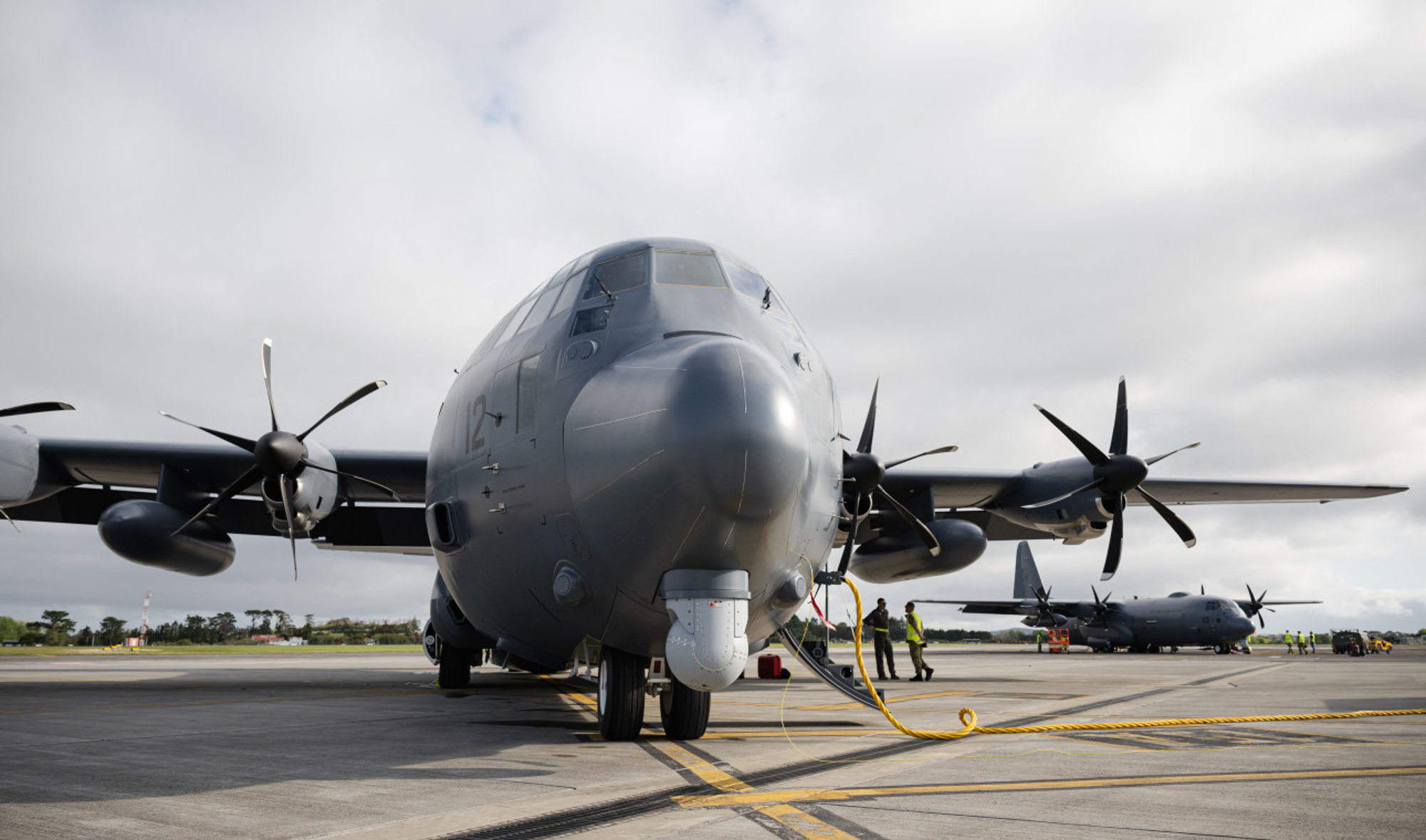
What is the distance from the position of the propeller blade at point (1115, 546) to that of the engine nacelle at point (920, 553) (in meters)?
1.98

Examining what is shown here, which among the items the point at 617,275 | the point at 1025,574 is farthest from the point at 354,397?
the point at 1025,574

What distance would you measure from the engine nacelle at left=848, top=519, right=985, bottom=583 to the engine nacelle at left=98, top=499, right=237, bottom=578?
10641 millimetres

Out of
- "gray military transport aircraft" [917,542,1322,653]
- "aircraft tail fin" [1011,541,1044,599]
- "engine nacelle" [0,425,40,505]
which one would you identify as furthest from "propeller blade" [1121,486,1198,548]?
"aircraft tail fin" [1011,541,1044,599]

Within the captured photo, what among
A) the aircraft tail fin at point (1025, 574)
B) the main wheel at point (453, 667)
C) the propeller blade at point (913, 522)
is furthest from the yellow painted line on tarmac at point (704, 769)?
the aircraft tail fin at point (1025, 574)

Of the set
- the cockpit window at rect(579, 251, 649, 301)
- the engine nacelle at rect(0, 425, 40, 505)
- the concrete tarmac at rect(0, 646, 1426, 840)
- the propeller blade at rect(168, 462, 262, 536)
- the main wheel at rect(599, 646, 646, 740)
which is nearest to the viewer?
the concrete tarmac at rect(0, 646, 1426, 840)

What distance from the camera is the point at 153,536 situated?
13656mm

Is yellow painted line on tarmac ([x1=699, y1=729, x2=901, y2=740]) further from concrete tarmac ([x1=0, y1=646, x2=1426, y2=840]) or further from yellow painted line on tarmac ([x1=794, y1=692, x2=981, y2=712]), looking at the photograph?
yellow painted line on tarmac ([x1=794, y1=692, x2=981, y2=712])

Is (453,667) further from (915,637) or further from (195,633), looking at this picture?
(195,633)

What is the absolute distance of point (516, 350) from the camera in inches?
333

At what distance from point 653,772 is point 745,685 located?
38.2 feet

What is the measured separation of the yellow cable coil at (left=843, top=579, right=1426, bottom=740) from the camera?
877cm

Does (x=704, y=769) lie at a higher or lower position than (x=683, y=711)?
lower

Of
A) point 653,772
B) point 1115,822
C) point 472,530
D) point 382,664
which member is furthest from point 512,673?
point 1115,822

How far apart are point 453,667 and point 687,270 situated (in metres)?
11.0
